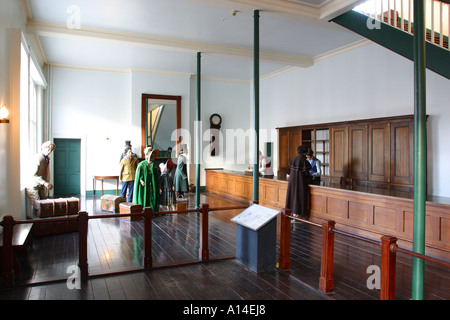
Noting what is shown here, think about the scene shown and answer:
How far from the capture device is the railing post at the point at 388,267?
3.28 m

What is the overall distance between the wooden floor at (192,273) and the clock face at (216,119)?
26.1 ft

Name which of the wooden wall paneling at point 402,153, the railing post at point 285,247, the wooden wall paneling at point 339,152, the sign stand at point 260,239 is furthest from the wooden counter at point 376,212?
the sign stand at point 260,239

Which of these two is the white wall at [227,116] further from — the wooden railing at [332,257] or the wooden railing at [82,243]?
the wooden railing at [332,257]

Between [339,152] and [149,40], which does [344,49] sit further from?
[149,40]

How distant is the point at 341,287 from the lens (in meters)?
4.09

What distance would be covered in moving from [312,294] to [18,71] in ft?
19.8

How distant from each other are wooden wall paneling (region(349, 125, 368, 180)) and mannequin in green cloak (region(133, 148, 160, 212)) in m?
5.25

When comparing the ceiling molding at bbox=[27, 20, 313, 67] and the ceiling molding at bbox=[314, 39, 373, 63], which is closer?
the ceiling molding at bbox=[27, 20, 313, 67]

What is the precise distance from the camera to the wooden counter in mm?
5188

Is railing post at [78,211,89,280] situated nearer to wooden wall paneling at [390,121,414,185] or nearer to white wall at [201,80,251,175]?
wooden wall paneling at [390,121,414,185]

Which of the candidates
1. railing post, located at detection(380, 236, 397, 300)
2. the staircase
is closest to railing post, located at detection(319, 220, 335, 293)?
railing post, located at detection(380, 236, 397, 300)

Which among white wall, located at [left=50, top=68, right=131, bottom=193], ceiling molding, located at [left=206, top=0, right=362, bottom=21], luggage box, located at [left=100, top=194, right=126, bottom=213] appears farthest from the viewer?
white wall, located at [left=50, top=68, right=131, bottom=193]
